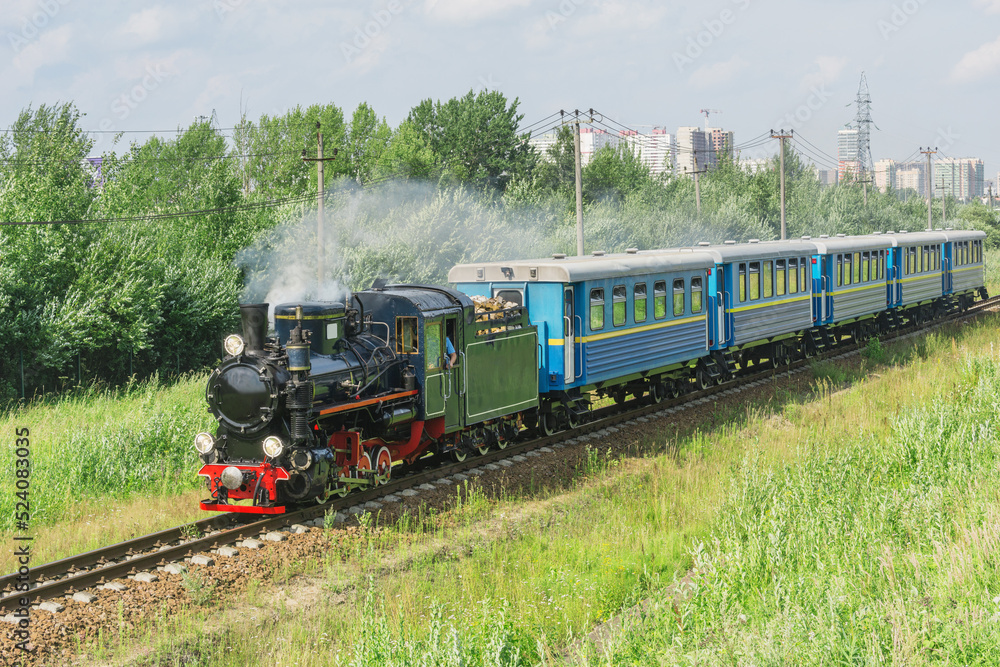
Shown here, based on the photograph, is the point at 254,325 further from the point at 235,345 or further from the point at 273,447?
the point at 273,447

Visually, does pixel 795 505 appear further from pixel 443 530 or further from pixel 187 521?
pixel 187 521

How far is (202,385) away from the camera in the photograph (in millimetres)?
21172

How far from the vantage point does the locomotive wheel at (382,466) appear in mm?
11977

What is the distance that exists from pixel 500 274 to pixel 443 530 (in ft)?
18.7

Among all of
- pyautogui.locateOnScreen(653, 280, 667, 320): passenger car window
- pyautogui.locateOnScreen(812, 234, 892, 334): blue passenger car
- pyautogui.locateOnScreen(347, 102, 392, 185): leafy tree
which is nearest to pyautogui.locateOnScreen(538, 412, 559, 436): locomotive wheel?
pyautogui.locateOnScreen(653, 280, 667, 320): passenger car window

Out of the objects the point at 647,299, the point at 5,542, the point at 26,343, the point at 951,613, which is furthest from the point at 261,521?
the point at 26,343

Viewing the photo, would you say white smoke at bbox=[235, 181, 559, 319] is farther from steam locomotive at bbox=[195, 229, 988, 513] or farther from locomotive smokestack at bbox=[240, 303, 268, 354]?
locomotive smokestack at bbox=[240, 303, 268, 354]

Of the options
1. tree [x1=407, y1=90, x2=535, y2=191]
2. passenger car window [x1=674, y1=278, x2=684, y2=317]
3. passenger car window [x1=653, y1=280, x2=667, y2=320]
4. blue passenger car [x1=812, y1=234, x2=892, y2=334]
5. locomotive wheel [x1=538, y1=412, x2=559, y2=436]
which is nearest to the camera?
locomotive wheel [x1=538, y1=412, x2=559, y2=436]

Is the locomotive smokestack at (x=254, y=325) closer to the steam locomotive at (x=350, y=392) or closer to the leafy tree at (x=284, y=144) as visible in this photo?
the steam locomotive at (x=350, y=392)

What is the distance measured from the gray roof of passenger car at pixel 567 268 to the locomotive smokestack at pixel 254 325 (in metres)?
5.39

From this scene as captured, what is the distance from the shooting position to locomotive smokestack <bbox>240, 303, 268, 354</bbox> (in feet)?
35.1

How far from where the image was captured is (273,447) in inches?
409

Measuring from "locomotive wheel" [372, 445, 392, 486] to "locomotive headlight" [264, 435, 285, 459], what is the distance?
1.83m

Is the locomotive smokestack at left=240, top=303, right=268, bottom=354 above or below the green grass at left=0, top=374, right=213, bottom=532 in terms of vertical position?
above
